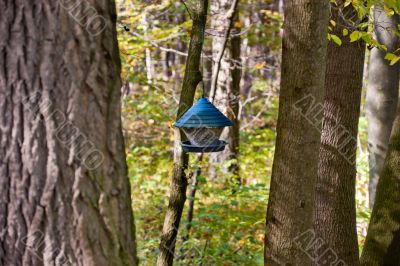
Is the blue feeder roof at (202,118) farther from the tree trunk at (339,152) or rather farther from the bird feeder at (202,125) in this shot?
the tree trunk at (339,152)

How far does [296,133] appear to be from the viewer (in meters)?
3.30

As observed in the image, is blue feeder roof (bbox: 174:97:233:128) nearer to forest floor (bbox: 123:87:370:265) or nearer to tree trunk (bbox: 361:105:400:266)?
forest floor (bbox: 123:87:370:265)

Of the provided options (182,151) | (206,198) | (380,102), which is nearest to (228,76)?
(206,198)

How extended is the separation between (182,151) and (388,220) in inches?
91.2

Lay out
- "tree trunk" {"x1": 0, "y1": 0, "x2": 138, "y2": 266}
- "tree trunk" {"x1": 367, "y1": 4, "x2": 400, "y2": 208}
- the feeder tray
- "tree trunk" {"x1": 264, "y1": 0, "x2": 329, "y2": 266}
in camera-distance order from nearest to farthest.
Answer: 1. "tree trunk" {"x1": 0, "y1": 0, "x2": 138, "y2": 266}
2. "tree trunk" {"x1": 264, "y1": 0, "x2": 329, "y2": 266}
3. the feeder tray
4. "tree trunk" {"x1": 367, "y1": 4, "x2": 400, "y2": 208}

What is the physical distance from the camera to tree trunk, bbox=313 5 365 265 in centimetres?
451

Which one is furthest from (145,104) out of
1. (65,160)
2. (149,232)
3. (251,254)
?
(65,160)

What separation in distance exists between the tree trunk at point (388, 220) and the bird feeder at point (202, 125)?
2.00 m

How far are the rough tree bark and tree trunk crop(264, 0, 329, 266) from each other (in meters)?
1.00

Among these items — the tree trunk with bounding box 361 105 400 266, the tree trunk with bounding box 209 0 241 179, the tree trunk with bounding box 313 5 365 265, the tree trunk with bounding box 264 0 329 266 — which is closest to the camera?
the tree trunk with bounding box 264 0 329 266

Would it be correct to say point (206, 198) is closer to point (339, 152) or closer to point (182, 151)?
point (339, 152)

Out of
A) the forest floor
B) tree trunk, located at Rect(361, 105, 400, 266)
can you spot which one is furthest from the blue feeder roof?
tree trunk, located at Rect(361, 105, 400, 266)

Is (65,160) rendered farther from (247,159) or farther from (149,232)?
(247,159)

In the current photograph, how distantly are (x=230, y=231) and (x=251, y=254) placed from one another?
3.27 ft
